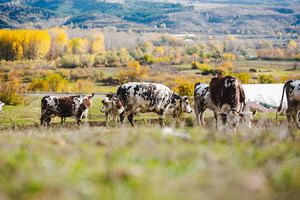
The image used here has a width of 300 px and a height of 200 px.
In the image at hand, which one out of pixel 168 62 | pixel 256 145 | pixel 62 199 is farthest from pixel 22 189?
pixel 168 62

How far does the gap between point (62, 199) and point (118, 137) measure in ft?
9.27

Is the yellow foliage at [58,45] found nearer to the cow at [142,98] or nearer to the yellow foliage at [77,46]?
the yellow foliage at [77,46]

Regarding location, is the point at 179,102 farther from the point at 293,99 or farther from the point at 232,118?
the point at 232,118

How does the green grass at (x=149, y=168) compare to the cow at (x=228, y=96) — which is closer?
the green grass at (x=149, y=168)

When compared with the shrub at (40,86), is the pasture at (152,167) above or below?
above

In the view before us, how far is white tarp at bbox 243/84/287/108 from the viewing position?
156 feet

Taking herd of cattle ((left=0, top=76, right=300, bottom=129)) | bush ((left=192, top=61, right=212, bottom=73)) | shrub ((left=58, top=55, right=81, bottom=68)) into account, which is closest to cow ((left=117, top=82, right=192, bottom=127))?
herd of cattle ((left=0, top=76, right=300, bottom=129))

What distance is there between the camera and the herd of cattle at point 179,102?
14141 millimetres

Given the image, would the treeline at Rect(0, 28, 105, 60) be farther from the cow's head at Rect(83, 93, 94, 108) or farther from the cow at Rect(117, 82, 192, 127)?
the cow at Rect(117, 82, 192, 127)

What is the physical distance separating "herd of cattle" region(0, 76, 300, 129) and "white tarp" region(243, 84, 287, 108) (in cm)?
2678

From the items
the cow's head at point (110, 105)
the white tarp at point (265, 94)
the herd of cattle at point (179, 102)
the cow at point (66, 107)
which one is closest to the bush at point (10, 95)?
the white tarp at point (265, 94)

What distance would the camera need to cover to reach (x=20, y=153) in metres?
5.60

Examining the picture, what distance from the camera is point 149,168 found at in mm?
5102

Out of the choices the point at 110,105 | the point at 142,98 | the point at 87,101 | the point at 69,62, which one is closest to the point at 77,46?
the point at 69,62
